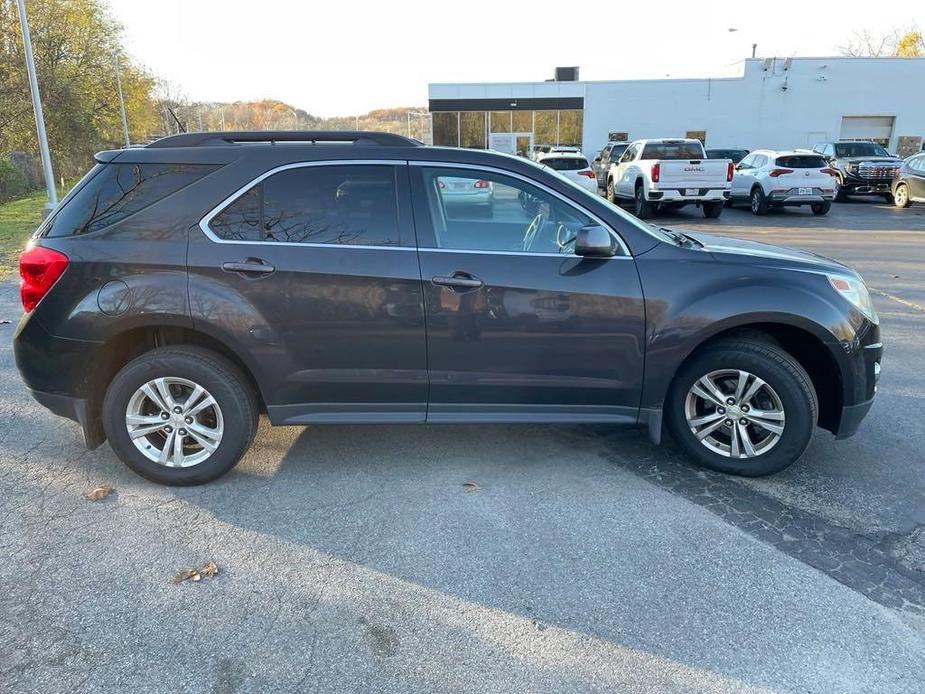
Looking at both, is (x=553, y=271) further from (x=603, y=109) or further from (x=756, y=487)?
(x=603, y=109)

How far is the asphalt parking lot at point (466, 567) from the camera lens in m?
2.46

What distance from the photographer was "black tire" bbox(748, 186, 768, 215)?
60.0 feet

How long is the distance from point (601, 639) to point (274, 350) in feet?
7.10

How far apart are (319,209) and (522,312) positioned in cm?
124

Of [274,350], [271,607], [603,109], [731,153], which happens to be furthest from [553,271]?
[603,109]

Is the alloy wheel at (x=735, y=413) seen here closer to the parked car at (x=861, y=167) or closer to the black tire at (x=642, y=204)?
the black tire at (x=642, y=204)

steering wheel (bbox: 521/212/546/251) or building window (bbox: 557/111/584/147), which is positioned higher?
building window (bbox: 557/111/584/147)

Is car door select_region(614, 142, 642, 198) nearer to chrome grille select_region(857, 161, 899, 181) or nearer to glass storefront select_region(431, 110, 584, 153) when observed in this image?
chrome grille select_region(857, 161, 899, 181)

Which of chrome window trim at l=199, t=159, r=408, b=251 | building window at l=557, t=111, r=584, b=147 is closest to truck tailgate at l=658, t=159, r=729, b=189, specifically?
chrome window trim at l=199, t=159, r=408, b=251

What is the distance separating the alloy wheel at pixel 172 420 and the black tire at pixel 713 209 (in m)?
16.1

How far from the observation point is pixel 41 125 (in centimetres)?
1515

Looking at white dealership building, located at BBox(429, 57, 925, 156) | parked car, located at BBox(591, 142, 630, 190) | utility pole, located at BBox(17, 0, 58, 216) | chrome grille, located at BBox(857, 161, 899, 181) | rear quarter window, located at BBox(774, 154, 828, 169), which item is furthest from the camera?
white dealership building, located at BBox(429, 57, 925, 156)

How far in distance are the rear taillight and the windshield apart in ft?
81.6

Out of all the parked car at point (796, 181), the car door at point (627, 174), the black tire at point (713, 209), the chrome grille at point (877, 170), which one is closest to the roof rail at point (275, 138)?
the car door at point (627, 174)
